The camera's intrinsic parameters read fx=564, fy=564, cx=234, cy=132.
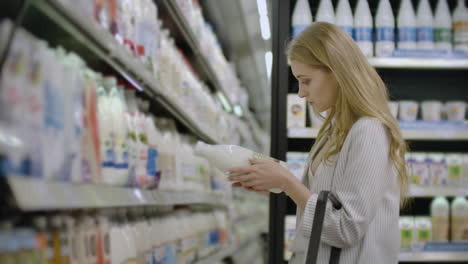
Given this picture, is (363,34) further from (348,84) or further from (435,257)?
(348,84)

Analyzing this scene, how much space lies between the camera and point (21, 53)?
1158mm

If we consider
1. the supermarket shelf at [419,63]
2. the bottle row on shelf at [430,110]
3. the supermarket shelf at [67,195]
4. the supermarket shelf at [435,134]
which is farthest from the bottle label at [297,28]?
the supermarket shelf at [67,195]

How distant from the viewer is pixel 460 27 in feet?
9.91

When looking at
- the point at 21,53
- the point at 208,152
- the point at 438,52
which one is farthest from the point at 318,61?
the point at 438,52

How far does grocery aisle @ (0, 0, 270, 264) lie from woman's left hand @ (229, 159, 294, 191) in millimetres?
159

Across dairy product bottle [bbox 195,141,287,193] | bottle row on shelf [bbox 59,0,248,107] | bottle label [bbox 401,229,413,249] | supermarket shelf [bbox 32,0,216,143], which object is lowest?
bottle label [bbox 401,229,413,249]

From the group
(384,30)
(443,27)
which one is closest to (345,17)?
(384,30)

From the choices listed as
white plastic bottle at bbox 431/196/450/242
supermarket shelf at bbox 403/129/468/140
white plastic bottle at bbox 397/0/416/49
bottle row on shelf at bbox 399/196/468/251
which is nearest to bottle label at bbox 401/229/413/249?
bottle row on shelf at bbox 399/196/468/251

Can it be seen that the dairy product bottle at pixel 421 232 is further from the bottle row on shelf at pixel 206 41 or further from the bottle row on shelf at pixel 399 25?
the bottle row on shelf at pixel 206 41

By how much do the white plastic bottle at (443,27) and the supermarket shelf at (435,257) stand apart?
107cm

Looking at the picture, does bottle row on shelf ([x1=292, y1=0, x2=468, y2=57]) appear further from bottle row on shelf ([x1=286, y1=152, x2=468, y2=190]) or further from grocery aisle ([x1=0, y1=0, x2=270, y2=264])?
grocery aisle ([x1=0, y1=0, x2=270, y2=264])

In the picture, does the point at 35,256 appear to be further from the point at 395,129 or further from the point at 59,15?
the point at 395,129

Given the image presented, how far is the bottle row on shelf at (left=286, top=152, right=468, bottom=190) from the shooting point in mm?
2979

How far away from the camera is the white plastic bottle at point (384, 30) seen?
9.52 ft
